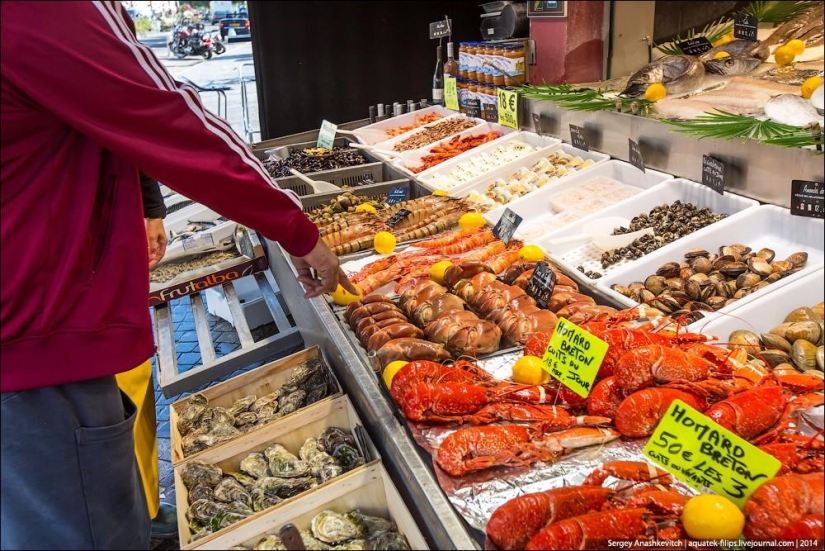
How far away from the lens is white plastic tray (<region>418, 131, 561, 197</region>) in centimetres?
416

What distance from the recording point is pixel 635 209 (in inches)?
128

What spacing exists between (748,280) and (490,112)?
3023 mm

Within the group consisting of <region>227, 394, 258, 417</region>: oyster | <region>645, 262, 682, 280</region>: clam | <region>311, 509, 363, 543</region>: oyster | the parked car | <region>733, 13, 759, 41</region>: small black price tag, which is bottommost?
<region>227, 394, 258, 417</region>: oyster

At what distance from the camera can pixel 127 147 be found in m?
1.40

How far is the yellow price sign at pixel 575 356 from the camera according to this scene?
1795 millimetres

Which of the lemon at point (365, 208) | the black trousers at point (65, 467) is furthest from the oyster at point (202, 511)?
the lemon at point (365, 208)

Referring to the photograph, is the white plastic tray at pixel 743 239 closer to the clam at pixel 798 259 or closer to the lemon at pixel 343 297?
the clam at pixel 798 259

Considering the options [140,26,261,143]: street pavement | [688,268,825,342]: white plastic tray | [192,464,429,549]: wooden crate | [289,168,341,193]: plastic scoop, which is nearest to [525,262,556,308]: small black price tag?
[688,268,825,342]: white plastic tray

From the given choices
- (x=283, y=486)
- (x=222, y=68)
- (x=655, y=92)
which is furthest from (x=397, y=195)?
(x=222, y=68)

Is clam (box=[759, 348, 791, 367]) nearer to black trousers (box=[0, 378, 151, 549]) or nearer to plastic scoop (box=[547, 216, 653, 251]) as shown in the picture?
plastic scoop (box=[547, 216, 653, 251])

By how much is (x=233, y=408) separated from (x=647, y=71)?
2.94 metres

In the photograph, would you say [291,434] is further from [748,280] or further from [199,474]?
[748,280]

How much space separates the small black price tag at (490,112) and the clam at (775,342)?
3254mm

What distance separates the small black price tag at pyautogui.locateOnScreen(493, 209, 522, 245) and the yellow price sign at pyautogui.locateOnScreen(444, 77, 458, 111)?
2.62 m
